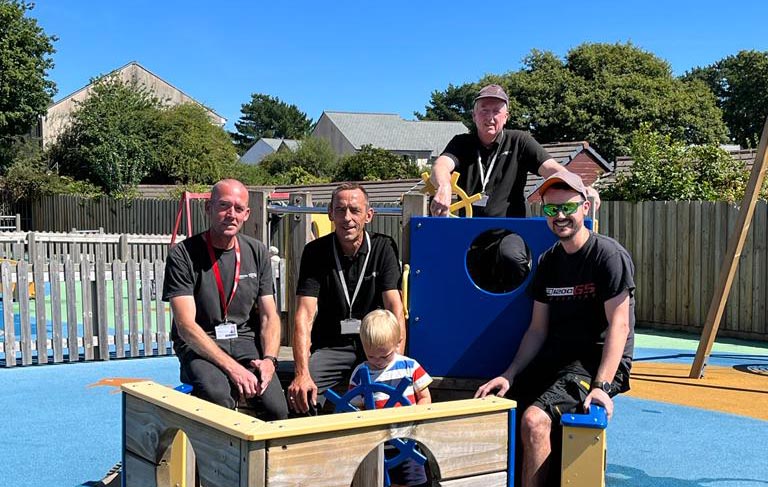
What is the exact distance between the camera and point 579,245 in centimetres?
369

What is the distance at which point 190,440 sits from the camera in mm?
2736

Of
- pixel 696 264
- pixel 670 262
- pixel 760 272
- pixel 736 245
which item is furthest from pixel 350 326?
pixel 670 262

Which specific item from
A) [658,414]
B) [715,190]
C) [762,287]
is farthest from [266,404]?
[715,190]

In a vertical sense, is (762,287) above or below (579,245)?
below

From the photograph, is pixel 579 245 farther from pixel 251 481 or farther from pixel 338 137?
pixel 338 137

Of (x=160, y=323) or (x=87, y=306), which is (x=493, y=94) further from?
(x=160, y=323)

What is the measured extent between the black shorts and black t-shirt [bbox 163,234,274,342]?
1500mm

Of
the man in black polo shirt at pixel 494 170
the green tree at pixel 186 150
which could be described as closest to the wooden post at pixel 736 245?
the man in black polo shirt at pixel 494 170

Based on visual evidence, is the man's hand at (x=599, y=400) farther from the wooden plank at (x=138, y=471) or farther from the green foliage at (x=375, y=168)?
the green foliage at (x=375, y=168)

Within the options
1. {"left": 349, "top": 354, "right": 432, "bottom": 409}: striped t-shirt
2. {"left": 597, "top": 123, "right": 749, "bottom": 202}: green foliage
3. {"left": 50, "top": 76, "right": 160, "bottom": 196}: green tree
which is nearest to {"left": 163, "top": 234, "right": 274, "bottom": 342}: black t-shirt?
{"left": 349, "top": 354, "right": 432, "bottom": 409}: striped t-shirt

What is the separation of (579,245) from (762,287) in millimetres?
8523

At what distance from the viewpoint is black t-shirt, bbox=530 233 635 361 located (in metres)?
3.58

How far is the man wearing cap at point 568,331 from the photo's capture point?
347cm

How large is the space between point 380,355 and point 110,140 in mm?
35320
